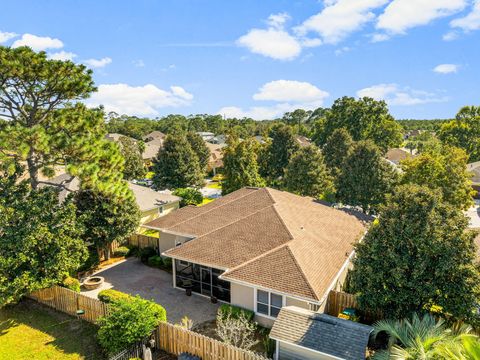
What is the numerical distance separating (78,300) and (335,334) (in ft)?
41.6

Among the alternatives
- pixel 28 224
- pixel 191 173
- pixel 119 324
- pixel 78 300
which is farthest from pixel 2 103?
pixel 191 173

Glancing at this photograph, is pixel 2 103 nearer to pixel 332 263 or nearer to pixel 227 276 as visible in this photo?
pixel 227 276

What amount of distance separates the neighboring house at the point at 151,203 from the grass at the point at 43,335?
1288 centimetres

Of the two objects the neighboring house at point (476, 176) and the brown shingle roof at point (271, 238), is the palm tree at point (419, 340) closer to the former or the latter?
the brown shingle roof at point (271, 238)

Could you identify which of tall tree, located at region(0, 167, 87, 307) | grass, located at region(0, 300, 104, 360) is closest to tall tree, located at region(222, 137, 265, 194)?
tall tree, located at region(0, 167, 87, 307)

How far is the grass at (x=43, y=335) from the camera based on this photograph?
14.2 meters

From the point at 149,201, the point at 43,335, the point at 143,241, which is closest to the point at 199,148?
the point at 149,201

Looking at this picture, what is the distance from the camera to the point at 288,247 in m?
17.4

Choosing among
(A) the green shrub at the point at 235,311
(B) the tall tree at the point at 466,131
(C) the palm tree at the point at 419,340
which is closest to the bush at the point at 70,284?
(A) the green shrub at the point at 235,311

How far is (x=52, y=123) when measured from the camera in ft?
61.7

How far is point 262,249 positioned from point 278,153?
30.4 m

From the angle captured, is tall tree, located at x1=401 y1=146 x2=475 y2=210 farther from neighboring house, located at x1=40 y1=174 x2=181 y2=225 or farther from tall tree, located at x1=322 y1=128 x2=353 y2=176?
neighboring house, located at x1=40 y1=174 x2=181 y2=225

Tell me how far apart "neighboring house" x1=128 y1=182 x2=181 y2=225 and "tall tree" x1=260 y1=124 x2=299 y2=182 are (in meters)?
17.9

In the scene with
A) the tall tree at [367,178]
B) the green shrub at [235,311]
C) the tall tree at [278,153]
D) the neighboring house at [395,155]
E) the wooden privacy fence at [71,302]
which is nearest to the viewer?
the wooden privacy fence at [71,302]
